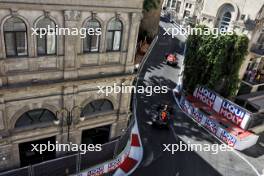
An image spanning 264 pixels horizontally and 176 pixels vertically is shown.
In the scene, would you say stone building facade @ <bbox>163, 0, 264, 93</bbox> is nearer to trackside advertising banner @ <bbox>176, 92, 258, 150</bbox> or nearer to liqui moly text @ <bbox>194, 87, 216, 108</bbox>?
liqui moly text @ <bbox>194, 87, 216, 108</bbox>

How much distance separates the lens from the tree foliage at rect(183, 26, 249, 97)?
100 feet

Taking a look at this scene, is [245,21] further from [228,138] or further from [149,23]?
[149,23]

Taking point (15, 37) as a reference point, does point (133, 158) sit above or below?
below

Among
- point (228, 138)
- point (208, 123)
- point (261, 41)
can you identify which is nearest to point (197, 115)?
point (208, 123)

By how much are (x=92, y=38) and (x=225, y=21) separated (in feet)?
68.3

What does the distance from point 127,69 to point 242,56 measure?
16113 mm

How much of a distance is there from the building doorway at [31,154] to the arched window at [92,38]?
7196 mm

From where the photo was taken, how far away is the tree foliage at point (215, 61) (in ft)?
100

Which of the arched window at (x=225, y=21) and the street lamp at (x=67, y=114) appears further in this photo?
the arched window at (x=225, y=21)

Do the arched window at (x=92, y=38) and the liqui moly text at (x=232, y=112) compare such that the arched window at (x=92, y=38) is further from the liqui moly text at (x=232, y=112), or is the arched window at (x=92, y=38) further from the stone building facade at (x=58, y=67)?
the liqui moly text at (x=232, y=112)

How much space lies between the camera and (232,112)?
99.0 ft

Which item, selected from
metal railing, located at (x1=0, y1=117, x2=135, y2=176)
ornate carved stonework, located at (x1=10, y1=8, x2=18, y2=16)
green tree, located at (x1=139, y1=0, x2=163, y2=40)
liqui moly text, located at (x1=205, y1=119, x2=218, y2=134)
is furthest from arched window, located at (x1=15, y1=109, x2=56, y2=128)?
green tree, located at (x1=139, y1=0, x2=163, y2=40)

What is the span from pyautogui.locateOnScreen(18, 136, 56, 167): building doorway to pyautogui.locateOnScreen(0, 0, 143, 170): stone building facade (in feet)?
0.88

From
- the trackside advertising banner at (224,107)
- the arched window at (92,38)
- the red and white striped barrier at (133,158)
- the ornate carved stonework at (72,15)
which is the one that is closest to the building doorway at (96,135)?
the red and white striped barrier at (133,158)
